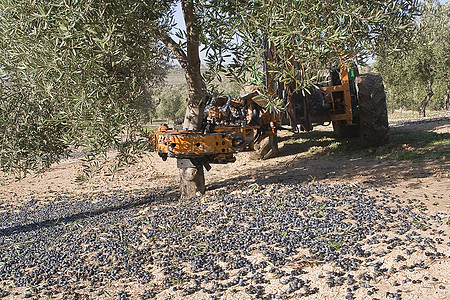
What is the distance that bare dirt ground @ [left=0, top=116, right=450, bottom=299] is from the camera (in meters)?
4.46

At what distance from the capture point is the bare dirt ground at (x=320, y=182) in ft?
14.6

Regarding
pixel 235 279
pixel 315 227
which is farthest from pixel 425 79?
pixel 235 279

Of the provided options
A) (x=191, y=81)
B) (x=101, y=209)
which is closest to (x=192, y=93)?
(x=191, y=81)

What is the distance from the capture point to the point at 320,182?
8.27 m

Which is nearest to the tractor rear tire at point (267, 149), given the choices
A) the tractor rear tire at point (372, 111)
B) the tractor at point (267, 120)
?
the tractor at point (267, 120)

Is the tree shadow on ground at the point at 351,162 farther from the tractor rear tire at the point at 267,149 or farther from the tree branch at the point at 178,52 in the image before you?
the tree branch at the point at 178,52

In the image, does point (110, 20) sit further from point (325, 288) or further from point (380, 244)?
point (380, 244)

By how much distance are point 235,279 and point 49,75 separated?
3.56 m

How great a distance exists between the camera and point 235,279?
4.86 meters

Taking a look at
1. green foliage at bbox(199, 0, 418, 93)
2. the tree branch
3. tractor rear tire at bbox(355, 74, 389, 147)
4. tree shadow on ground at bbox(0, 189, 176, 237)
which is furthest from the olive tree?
tractor rear tire at bbox(355, 74, 389, 147)

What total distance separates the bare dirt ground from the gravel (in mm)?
72

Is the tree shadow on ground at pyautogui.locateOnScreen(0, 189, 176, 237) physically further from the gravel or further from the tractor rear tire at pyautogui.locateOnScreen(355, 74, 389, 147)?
the tractor rear tire at pyautogui.locateOnScreen(355, 74, 389, 147)

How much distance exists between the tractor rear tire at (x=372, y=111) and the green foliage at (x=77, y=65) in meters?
6.58

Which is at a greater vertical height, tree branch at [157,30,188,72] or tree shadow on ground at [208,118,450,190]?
tree branch at [157,30,188,72]
